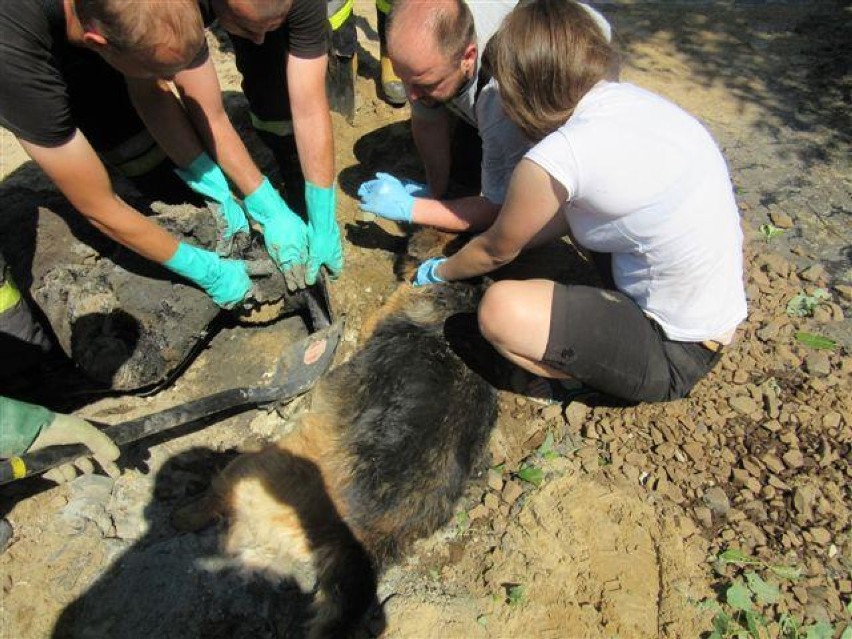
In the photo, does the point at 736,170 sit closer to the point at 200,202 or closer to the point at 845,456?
the point at 845,456

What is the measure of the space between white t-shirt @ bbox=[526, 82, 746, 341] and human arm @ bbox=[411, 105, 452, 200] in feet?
4.11

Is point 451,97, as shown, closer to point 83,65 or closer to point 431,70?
point 431,70

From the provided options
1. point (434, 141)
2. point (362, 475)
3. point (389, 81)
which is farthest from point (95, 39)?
point (389, 81)

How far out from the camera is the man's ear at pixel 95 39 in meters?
1.78

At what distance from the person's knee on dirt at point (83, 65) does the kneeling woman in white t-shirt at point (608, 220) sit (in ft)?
3.64

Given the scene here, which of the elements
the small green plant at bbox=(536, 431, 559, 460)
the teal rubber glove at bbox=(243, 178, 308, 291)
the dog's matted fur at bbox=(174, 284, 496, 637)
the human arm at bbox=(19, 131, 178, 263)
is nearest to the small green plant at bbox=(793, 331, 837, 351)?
the small green plant at bbox=(536, 431, 559, 460)

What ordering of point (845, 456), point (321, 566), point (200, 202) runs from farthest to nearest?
point (200, 202) → point (845, 456) → point (321, 566)

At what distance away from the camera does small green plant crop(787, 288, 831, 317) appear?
3094mm

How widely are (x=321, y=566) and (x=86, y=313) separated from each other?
156 centimetres

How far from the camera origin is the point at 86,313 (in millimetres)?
2621

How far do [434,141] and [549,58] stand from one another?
56.6 inches

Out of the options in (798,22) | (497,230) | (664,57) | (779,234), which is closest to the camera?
(497,230)

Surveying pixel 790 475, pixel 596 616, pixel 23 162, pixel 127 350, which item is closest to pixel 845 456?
pixel 790 475

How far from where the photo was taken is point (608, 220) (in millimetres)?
2164
